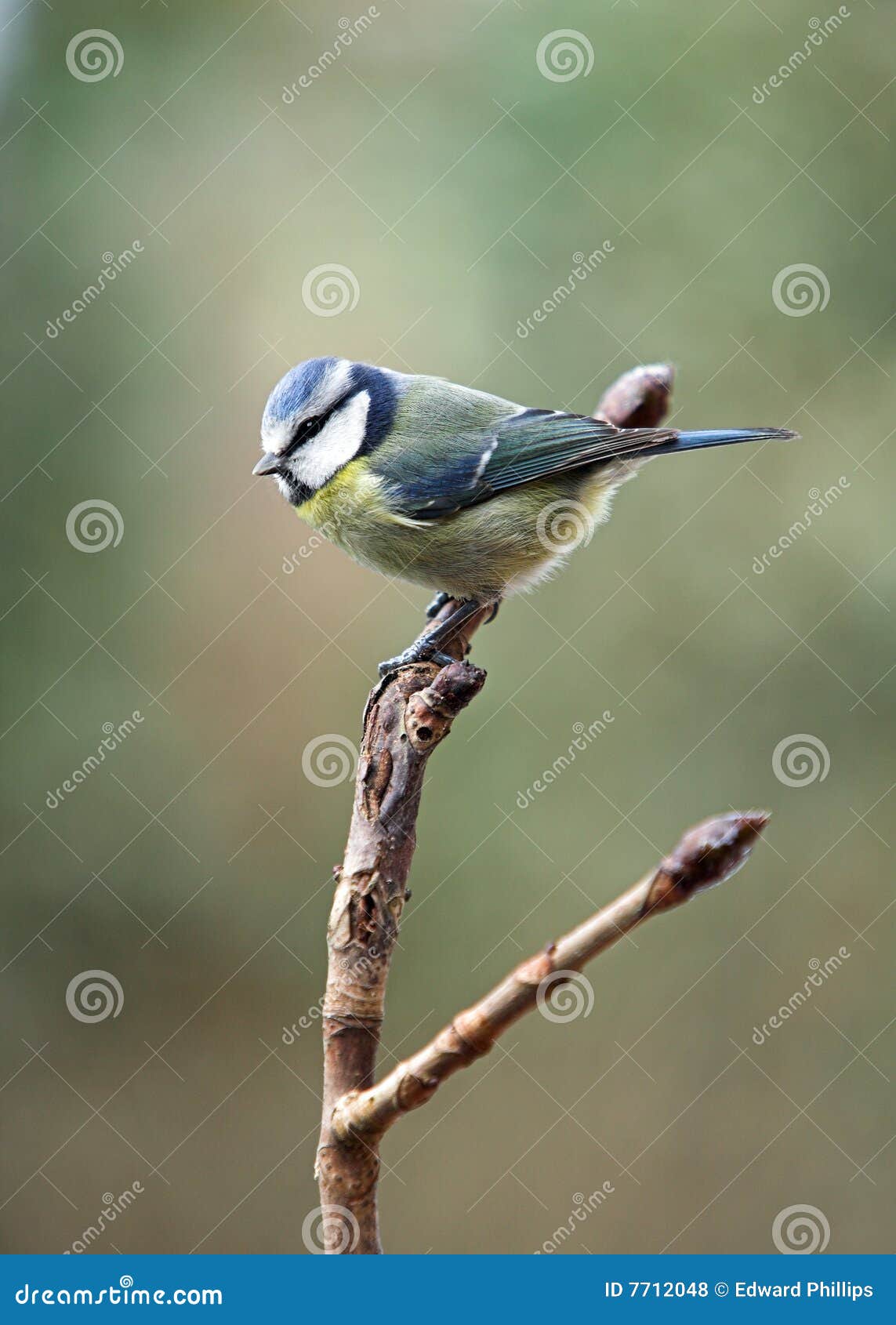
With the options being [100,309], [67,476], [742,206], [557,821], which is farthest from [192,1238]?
[742,206]

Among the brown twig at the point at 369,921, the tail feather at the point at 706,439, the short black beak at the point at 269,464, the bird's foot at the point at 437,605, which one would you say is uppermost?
the tail feather at the point at 706,439

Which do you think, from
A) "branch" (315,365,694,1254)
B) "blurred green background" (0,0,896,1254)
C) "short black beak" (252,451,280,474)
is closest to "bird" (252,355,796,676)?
"short black beak" (252,451,280,474)

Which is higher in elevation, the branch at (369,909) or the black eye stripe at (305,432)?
the black eye stripe at (305,432)

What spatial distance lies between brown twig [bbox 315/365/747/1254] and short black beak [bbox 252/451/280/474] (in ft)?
2.03

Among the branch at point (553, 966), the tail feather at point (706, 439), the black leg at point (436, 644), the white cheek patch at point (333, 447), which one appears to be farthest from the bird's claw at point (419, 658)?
the branch at point (553, 966)

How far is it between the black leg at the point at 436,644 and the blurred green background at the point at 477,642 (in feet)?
3.37

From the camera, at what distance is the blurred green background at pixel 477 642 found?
309cm

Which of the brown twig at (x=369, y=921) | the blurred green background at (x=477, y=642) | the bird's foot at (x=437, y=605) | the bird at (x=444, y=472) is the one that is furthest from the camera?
the blurred green background at (x=477, y=642)

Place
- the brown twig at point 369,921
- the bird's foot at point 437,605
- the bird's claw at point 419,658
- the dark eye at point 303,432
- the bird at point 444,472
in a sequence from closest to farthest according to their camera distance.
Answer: the brown twig at point 369,921, the bird's claw at point 419,658, the dark eye at point 303,432, the bird at point 444,472, the bird's foot at point 437,605

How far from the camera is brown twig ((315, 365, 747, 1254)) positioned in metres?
1.22

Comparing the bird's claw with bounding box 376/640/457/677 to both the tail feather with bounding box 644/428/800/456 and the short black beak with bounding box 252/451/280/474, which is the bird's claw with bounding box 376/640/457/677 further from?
the tail feather with bounding box 644/428/800/456

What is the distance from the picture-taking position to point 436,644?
2.10m

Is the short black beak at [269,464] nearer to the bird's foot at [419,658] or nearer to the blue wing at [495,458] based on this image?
the blue wing at [495,458]

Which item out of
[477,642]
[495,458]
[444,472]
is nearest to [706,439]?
[495,458]
